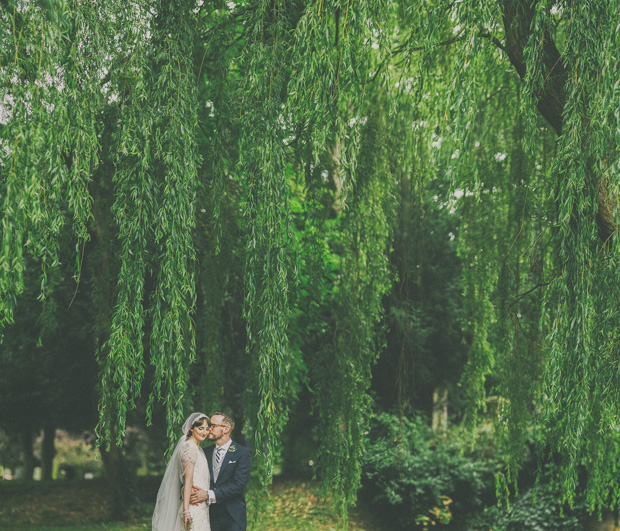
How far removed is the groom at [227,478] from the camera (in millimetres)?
3855

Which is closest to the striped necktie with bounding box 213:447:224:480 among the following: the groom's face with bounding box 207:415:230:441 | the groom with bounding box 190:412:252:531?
the groom with bounding box 190:412:252:531

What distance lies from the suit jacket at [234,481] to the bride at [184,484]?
0.15 metres

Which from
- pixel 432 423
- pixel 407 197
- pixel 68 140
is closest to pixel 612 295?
pixel 68 140

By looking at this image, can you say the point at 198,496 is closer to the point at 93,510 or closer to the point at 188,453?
the point at 188,453

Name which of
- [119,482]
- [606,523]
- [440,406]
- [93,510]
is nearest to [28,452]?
[93,510]

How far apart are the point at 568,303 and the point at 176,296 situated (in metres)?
2.28

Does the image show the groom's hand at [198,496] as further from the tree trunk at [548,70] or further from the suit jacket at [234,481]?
the tree trunk at [548,70]

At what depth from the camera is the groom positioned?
3.86 metres

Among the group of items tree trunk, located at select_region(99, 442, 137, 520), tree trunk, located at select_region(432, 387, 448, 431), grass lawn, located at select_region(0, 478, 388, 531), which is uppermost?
tree trunk, located at select_region(432, 387, 448, 431)

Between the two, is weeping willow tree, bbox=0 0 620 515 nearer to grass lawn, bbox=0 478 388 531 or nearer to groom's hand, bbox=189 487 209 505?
groom's hand, bbox=189 487 209 505

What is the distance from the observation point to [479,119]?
262 inches

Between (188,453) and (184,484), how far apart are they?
0.59 ft

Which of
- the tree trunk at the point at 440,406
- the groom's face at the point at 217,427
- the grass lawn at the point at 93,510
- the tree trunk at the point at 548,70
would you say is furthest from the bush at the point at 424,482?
the tree trunk at the point at 548,70

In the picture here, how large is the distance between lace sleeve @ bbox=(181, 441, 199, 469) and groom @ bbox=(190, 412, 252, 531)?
0.13 meters
